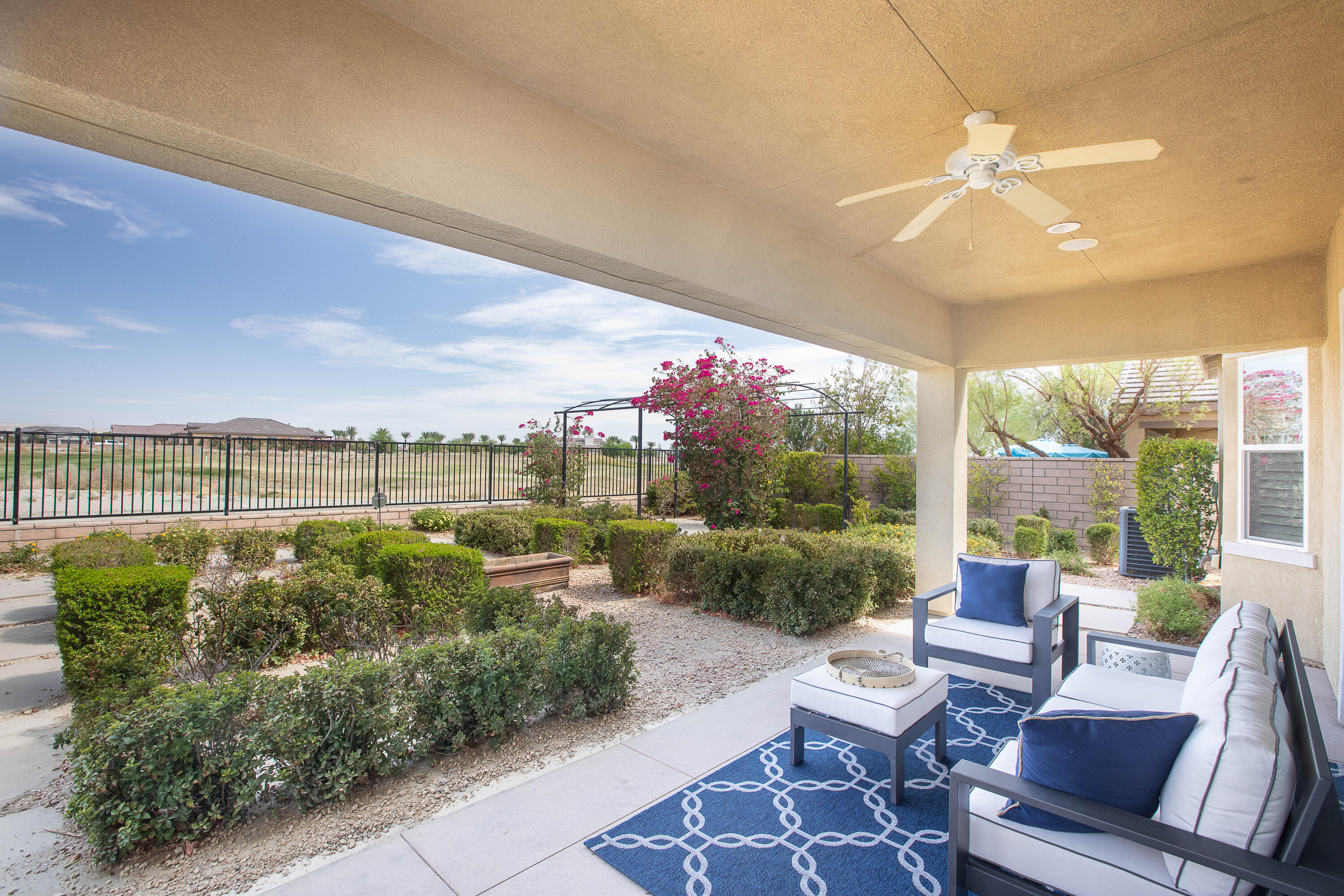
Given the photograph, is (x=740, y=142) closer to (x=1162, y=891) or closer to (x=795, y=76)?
(x=795, y=76)

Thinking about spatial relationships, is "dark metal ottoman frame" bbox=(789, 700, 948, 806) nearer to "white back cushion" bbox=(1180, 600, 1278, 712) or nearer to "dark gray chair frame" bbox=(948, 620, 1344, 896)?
"dark gray chair frame" bbox=(948, 620, 1344, 896)

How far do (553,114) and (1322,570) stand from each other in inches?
225

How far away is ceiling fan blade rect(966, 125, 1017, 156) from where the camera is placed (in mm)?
2338

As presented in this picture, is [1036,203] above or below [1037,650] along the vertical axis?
above

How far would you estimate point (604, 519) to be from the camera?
9242 millimetres

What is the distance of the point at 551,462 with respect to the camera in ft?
34.2

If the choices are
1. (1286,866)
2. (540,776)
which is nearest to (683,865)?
(540,776)

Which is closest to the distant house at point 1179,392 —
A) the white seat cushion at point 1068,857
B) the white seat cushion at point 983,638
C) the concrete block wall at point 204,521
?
the white seat cushion at point 983,638

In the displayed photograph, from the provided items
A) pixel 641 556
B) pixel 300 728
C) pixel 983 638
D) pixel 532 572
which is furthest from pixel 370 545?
pixel 983 638

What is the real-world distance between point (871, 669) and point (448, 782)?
1891mm

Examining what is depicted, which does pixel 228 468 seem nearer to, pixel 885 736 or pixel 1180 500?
pixel 885 736

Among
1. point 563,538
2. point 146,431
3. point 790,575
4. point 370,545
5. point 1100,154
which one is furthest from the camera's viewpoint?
point 146,431

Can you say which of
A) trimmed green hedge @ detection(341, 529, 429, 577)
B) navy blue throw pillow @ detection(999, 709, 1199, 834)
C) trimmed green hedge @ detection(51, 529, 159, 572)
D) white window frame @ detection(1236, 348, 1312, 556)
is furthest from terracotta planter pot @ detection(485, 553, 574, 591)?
white window frame @ detection(1236, 348, 1312, 556)

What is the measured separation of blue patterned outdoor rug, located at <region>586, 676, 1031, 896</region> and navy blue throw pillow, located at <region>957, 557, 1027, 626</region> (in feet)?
3.36
